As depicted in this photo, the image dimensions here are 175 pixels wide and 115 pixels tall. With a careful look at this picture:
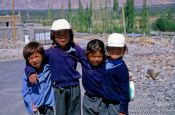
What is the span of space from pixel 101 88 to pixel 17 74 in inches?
506

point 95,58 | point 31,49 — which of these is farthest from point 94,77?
Result: point 31,49

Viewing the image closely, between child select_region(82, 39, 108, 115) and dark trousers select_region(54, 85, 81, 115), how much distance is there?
21 centimetres

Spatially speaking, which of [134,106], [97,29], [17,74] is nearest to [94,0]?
[97,29]

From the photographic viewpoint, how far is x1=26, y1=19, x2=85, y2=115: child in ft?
17.8

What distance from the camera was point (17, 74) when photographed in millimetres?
17906

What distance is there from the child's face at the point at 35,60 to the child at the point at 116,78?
653 millimetres

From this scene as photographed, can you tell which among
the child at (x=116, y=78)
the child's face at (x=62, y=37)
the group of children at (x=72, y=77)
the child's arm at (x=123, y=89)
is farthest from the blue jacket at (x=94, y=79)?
the child's face at (x=62, y=37)

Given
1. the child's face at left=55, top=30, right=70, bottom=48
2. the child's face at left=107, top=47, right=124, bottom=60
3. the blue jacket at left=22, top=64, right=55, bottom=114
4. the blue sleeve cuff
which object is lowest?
the blue jacket at left=22, top=64, right=55, bottom=114

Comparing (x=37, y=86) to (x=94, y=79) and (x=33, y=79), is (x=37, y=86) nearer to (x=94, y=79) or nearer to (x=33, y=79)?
(x=33, y=79)

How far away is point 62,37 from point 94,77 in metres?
0.53

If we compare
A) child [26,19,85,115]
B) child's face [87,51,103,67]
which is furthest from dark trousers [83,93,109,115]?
child's face [87,51,103,67]

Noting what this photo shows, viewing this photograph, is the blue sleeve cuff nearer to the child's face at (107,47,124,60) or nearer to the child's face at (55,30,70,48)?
the child's face at (55,30,70,48)

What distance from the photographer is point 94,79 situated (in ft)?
17.4

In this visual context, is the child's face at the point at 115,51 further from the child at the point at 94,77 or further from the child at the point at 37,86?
the child at the point at 37,86
